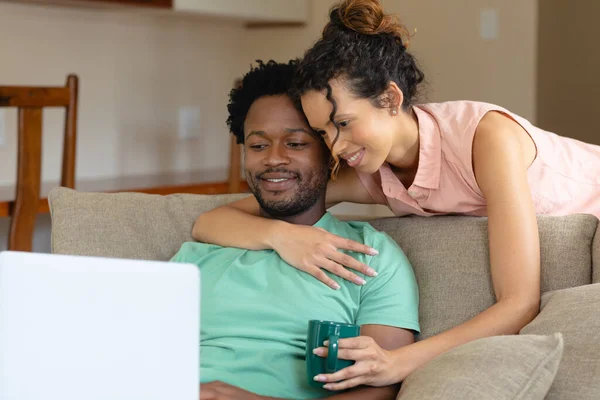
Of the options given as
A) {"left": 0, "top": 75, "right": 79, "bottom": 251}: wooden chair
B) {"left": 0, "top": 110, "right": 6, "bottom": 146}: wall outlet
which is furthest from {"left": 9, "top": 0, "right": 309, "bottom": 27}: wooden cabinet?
{"left": 0, "top": 75, "right": 79, "bottom": 251}: wooden chair

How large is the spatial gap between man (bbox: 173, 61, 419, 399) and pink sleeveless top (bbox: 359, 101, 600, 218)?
12cm

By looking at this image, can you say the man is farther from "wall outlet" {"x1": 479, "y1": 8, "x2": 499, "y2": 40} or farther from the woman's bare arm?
"wall outlet" {"x1": 479, "y1": 8, "x2": 499, "y2": 40}

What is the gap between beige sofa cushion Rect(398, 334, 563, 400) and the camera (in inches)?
48.8

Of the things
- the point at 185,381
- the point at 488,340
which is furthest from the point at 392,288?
the point at 185,381

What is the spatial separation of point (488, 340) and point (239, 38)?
3081 mm

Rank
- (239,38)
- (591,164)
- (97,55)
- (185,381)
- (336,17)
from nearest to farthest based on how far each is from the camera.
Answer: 1. (185,381)
2. (336,17)
3. (591,164)
4. (97,55)
5. (239,38)

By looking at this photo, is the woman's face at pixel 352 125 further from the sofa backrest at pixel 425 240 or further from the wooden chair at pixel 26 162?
the wooden chair at pixel 26 162

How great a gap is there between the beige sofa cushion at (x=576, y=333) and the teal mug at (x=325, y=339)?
0.31 m


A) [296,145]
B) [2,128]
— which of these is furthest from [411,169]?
[2,128]

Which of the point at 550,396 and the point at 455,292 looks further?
the point at 455,292

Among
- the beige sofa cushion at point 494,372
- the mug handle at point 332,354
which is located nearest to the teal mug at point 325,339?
the mug handle at point 332,354

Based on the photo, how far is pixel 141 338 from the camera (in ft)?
3.48

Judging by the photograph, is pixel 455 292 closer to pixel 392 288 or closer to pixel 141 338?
pixel 392 288

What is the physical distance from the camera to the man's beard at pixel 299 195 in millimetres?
1730
